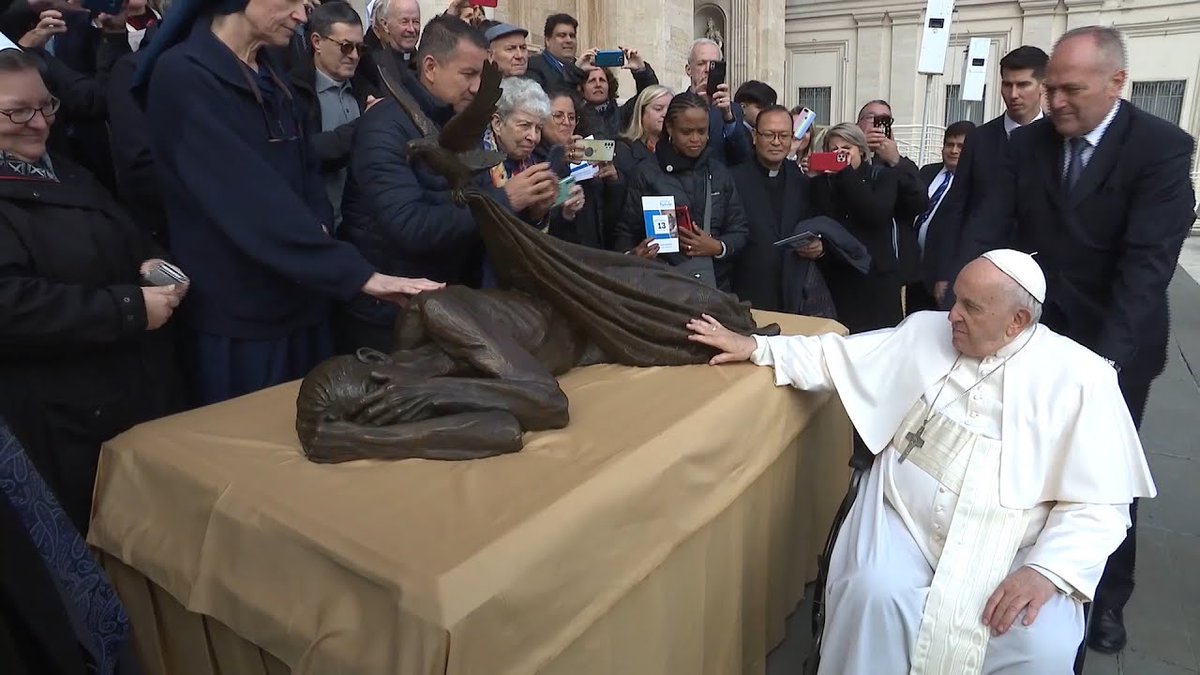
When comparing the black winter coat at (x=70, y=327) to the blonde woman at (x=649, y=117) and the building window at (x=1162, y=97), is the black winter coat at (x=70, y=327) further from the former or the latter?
the building window at (x=1162, y=97)

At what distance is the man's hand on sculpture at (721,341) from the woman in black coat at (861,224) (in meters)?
1.68

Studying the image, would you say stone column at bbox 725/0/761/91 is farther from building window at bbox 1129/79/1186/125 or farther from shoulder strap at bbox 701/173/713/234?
shoulder strap at bbox 701/173/713/234

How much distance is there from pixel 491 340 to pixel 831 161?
8.65 feet

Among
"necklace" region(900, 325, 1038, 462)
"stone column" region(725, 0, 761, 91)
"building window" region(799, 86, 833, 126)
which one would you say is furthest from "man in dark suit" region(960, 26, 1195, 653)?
"building window" region(799, 86, 833, 126)

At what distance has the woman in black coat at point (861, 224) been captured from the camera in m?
4.08

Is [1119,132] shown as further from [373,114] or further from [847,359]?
[373,114]

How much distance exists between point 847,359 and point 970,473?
52 cm

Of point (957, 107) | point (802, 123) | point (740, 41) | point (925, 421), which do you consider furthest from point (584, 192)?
point (957, 107)

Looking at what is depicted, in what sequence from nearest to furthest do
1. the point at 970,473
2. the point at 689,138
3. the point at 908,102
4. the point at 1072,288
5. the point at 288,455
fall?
the point at 288,455
the point at 970,473
the point at 1072,288
the point at 689,138
the point at 908,102

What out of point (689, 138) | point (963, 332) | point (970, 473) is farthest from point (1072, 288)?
point (689, 138)

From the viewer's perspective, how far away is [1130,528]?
2697 millimetres

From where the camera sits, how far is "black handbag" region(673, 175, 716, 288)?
11.9 ft

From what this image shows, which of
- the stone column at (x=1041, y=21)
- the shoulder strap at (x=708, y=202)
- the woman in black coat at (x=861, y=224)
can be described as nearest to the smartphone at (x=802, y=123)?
the woman in black coat at (x=861, y=224)

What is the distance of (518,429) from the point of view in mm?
1922
